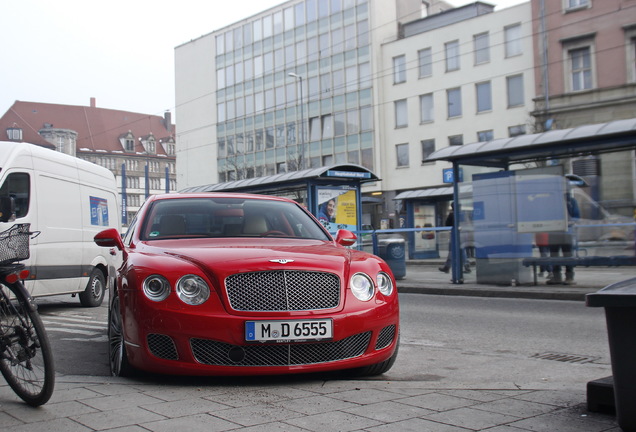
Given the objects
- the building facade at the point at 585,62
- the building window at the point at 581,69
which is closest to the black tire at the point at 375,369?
the building facade at the point at 585,62

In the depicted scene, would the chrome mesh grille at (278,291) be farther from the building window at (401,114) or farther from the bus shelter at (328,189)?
the building window at (401,114)

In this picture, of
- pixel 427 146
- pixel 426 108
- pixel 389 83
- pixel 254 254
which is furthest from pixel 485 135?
pixel 254 254

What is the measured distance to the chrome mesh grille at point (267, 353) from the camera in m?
5.00

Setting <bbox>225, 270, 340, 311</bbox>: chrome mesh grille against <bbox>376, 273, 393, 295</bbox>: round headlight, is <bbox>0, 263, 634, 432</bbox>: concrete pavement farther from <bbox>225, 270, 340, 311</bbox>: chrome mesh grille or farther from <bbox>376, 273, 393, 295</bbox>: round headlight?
<bbox>376, 273, 393, 295</bbox>: round headlight

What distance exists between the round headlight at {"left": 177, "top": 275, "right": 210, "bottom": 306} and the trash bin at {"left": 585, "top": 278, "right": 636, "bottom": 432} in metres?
2.48

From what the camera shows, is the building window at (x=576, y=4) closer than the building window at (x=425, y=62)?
Yes

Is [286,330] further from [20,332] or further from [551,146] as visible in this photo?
[551,146]

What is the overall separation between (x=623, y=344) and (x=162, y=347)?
287 cm

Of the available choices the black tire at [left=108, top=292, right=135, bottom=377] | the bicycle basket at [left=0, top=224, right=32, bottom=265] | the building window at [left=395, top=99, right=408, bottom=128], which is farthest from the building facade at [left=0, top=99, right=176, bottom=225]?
the bicycle basket at [left=0, top=224, right=32, bottom=265]

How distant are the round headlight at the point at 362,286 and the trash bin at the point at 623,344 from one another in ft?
6.39

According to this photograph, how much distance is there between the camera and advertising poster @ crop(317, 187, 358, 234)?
A: 65.0ft

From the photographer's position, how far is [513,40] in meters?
44.2

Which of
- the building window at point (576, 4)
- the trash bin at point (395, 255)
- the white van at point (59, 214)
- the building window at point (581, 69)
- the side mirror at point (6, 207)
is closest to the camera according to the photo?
the side mirror at point (6, 207)

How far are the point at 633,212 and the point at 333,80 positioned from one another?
137 ft
